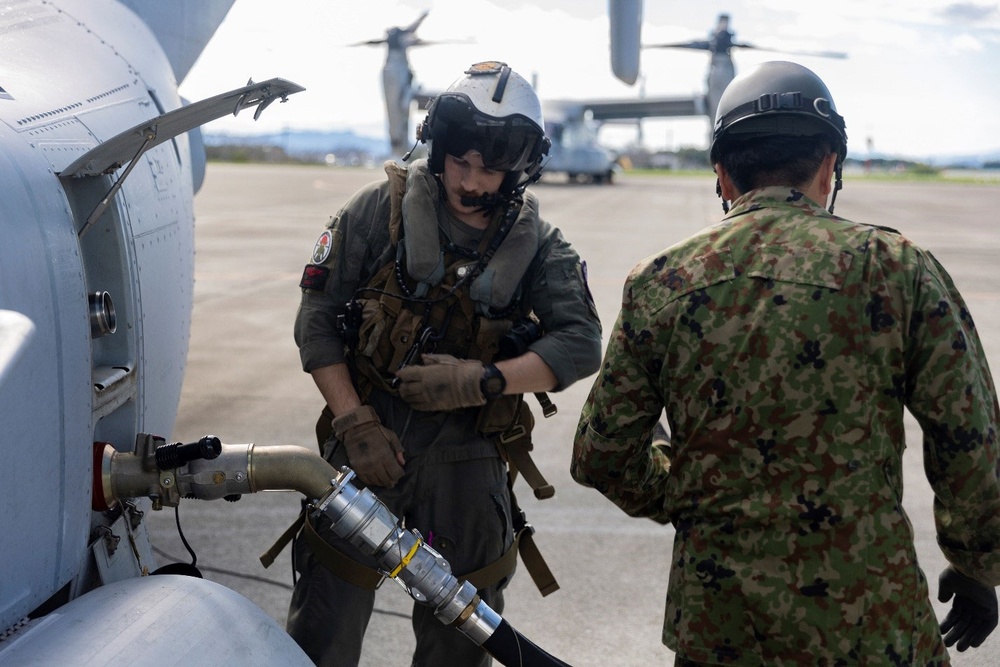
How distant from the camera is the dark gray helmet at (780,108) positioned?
2.09 m

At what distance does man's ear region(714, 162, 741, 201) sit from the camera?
7.27 feet

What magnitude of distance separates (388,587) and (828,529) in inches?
105

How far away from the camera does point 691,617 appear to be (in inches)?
80.4

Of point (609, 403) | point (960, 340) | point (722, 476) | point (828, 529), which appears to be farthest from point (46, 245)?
point (960, 340)

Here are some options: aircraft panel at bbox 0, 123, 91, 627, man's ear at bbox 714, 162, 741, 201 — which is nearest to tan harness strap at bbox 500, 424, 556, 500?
man's ear at bbox 714, 162, 741, 201

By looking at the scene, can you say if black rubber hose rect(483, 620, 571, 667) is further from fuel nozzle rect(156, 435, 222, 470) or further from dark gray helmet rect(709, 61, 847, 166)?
dark gray helmet rect(709, 61, 847, 166)

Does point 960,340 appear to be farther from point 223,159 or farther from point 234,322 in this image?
point 223,159

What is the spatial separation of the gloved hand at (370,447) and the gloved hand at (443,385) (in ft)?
0.46

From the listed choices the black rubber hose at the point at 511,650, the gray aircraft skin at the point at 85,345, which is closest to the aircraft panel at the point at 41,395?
the gray aircraft skin at the point at 85,345

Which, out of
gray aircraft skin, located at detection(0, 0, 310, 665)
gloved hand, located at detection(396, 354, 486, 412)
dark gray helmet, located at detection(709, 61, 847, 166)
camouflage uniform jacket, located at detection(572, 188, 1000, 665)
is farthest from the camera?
gloved hand, located at detection(396, 354, 486, 412)

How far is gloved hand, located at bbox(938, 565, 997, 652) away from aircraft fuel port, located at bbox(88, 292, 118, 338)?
6.18ft

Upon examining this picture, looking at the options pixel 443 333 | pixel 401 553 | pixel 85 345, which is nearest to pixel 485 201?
pixel 443 333

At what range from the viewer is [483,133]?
2740 mm

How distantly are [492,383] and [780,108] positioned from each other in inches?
41.0
